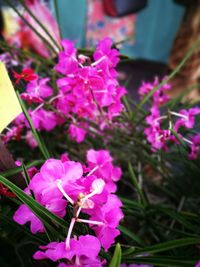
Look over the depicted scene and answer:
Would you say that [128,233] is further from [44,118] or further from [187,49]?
[187,49]

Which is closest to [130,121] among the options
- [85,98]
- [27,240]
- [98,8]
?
[85,98]

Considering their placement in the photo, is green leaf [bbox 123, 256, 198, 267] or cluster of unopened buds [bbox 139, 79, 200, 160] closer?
green leaf [bbox 123, 256, 198, 267]

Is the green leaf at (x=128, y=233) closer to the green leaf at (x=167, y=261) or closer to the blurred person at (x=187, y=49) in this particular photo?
the green leaf at (x=167, y=261)

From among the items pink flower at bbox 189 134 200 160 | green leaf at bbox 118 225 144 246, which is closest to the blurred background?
pink flower at bbox 189 134 200 160

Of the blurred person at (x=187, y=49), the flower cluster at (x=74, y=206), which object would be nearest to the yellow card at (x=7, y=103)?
the flower cluster at (x=74, y=206)

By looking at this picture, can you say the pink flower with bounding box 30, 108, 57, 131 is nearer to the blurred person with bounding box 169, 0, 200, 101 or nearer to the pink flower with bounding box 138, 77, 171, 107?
the pink flower with bounding box 138, 77, 171, 107

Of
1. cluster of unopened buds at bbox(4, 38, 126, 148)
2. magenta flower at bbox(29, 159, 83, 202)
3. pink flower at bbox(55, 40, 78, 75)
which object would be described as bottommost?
magenta flower at bbox(29, 159, 83, 202)

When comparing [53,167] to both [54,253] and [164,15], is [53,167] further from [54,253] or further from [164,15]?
[164,15]
